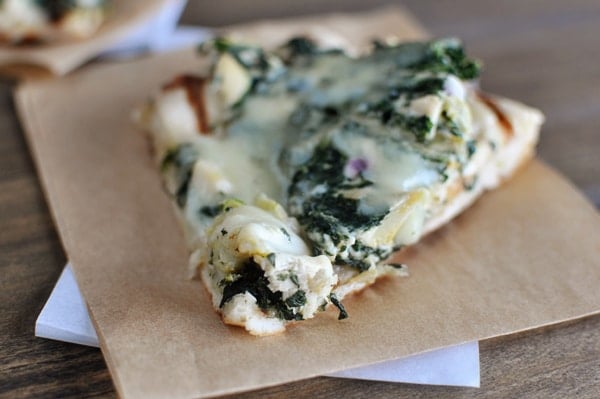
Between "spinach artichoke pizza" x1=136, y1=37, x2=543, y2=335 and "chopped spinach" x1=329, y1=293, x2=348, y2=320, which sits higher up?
"spinach artichoke pizza" x1=136, y1=37, x2=543, y2=335

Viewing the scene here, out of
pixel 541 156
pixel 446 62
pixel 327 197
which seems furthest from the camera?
pixel 541 156

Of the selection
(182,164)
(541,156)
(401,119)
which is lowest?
(541,156)

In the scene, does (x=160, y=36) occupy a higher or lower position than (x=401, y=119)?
lower

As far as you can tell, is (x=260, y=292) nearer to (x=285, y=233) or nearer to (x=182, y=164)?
(x=285, y=233)

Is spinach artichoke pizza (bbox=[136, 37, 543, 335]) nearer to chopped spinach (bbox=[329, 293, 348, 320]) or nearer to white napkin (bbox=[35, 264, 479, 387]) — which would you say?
chopped spinach (bbox=[329, 293, 348, 320])

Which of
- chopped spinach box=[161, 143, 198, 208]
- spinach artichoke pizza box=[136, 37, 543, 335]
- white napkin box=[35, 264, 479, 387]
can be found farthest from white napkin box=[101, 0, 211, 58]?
white napkin box=[35, 264, 479, 387]

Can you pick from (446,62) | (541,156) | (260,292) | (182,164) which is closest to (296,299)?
(260,292)

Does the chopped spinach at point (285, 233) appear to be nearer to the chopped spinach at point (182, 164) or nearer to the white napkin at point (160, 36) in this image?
the chopped spinach at point (182, 164)
